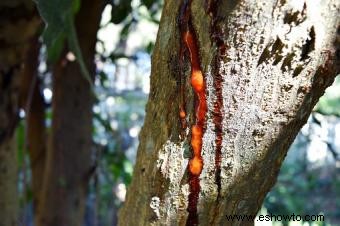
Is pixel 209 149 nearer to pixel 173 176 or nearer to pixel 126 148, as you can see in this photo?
pixel 173 176

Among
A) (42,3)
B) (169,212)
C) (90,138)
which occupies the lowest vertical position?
(169,212)

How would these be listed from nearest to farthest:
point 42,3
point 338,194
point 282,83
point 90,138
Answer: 1. point 282,83
2. point 42,3
3. point 90,138
4. point 338,194

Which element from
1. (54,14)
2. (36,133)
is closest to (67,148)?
(36,133)

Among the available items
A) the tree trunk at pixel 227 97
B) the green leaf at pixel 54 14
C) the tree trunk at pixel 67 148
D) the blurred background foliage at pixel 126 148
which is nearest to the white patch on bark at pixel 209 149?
the tree trunk at pixel 227 97

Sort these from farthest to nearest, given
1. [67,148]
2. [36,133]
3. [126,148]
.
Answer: [126,148]
[36,133]
[67,148]

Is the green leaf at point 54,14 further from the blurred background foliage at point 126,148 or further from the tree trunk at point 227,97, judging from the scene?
the blurred background foliage at point 126,148

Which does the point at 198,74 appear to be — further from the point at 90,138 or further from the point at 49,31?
the point at 90,138

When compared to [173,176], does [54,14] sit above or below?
above

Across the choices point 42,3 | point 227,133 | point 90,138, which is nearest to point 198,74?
point 227,133
